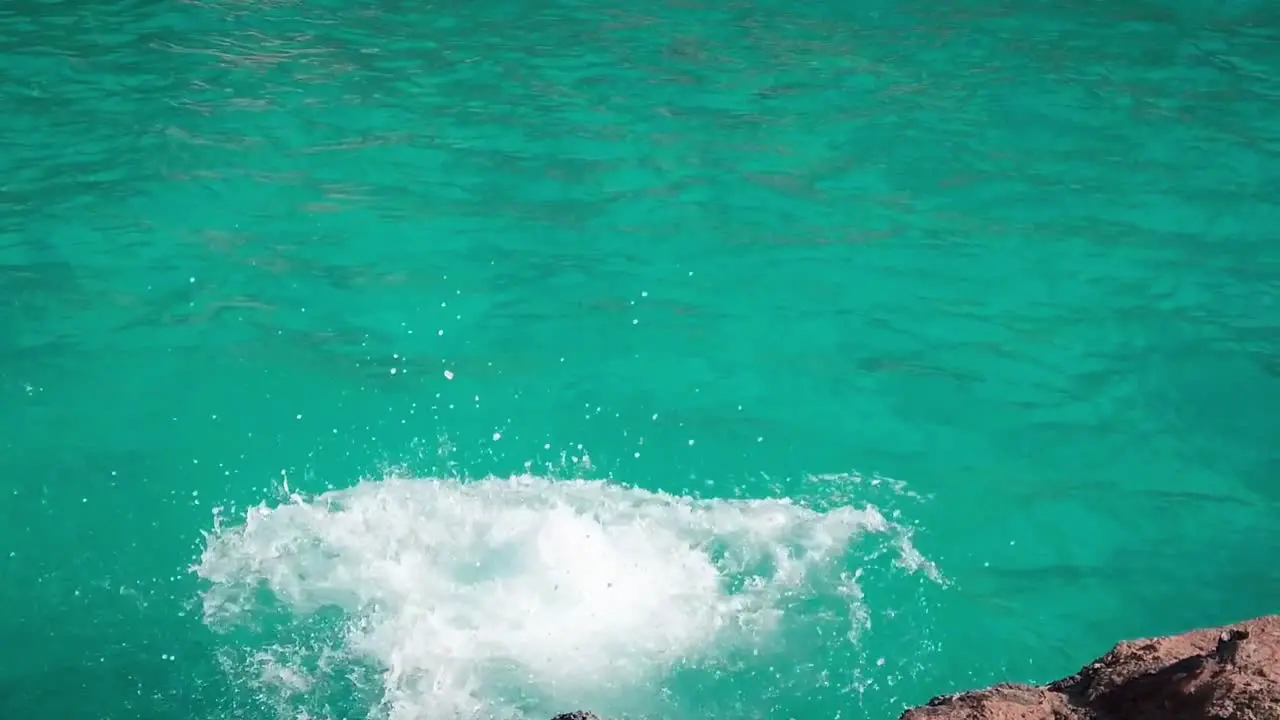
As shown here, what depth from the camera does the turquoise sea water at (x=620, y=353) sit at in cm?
516

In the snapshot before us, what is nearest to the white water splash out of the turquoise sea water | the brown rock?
the turquoise sea water

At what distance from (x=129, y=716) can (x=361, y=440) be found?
73.6 inches

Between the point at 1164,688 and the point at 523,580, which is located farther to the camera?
the point at 523,580

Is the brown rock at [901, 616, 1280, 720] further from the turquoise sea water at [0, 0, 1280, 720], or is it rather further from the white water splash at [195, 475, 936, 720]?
the white water splash at [195, 475, 936, 720]

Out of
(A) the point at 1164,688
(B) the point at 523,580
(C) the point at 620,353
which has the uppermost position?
(A) the point at 1164,688

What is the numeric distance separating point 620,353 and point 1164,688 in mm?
4630

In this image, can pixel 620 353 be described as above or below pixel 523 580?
above

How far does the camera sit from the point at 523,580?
5457 millimetres

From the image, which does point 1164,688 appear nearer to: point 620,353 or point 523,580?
point 523,580

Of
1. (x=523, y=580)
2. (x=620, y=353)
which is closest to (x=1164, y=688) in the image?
(x=523, y=580)

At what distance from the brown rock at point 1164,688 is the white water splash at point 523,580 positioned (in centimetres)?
233

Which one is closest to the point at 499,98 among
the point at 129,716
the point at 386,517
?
the point at 386,517

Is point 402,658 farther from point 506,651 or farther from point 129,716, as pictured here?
point 129,716

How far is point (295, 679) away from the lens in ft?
15.7
